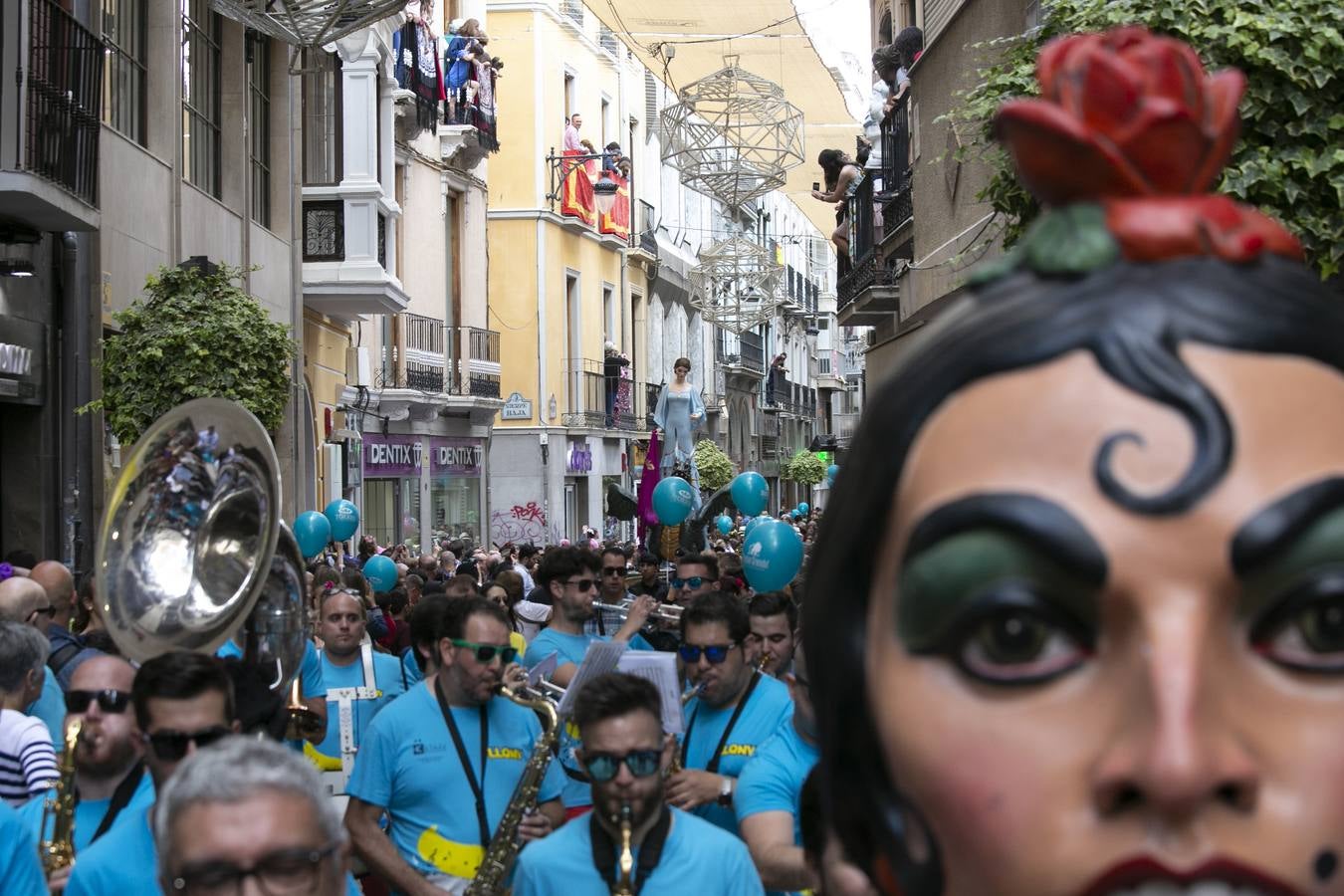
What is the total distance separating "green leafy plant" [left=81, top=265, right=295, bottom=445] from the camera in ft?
43.8

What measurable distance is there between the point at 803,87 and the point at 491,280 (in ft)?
56.1

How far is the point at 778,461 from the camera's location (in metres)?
70.6

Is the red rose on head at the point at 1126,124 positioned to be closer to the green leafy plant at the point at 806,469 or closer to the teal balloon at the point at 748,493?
the teal balloon at the point at 748,493

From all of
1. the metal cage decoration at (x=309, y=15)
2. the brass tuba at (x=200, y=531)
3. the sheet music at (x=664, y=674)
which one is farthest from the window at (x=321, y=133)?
the sheet music at (x=664, y=674)

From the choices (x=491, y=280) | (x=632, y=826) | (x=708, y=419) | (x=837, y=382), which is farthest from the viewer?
(x=837, y=382)

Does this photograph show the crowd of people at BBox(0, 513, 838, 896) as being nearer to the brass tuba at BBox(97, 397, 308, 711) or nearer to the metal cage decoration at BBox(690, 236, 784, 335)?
the brass tuba at BBox(97, 397, 308, 711)

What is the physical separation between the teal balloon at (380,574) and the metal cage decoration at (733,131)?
9.12 meters

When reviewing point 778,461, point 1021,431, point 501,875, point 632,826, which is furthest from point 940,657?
point 778,461

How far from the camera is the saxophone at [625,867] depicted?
180 inches

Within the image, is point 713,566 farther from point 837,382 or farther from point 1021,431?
point 837,382

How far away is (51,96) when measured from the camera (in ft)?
45.3

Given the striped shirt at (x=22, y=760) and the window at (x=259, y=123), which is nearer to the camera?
the striped shirt at (x=22, y=760)

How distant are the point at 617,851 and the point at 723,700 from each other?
203cm

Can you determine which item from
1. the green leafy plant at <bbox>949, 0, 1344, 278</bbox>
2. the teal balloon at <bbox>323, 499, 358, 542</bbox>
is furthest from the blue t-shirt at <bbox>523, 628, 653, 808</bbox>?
the teal balloon at <bbox>323, 499, 358, 542</bbox>
